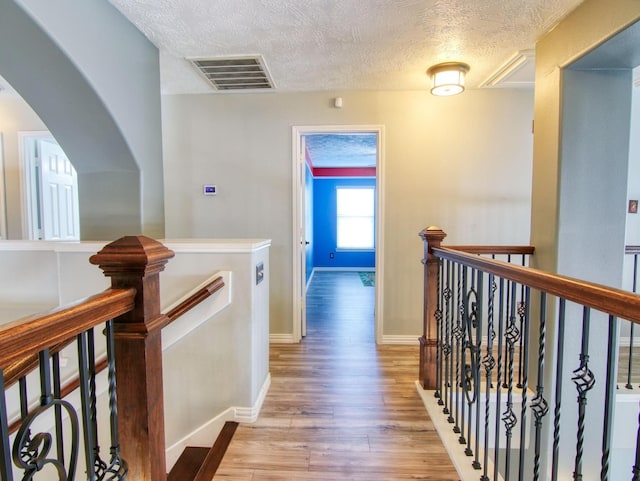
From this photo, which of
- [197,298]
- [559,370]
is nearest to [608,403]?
[559,370]

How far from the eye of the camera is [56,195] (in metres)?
3.62

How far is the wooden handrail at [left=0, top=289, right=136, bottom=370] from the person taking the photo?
560 mm

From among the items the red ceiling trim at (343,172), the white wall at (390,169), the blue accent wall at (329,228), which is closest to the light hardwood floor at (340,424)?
the white wall at (390,169)

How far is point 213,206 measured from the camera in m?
3.24

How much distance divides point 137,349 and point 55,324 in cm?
29

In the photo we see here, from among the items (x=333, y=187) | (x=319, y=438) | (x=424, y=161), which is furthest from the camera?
(x=333, y=187)

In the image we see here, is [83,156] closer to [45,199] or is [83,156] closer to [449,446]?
[45,199]

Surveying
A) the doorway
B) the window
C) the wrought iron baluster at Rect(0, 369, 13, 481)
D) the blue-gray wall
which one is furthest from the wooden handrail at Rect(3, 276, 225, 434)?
the window

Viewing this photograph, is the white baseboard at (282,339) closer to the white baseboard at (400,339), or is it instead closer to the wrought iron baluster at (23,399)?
the white baseboard at (400,339)

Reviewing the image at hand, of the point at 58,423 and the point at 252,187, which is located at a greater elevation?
the point at 252,187

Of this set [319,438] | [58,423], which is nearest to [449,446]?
[319,438]

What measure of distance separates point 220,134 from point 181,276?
173cm

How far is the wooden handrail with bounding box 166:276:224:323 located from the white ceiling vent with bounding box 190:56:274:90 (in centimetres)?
178

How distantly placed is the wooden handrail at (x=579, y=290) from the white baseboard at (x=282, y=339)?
2.27 m
